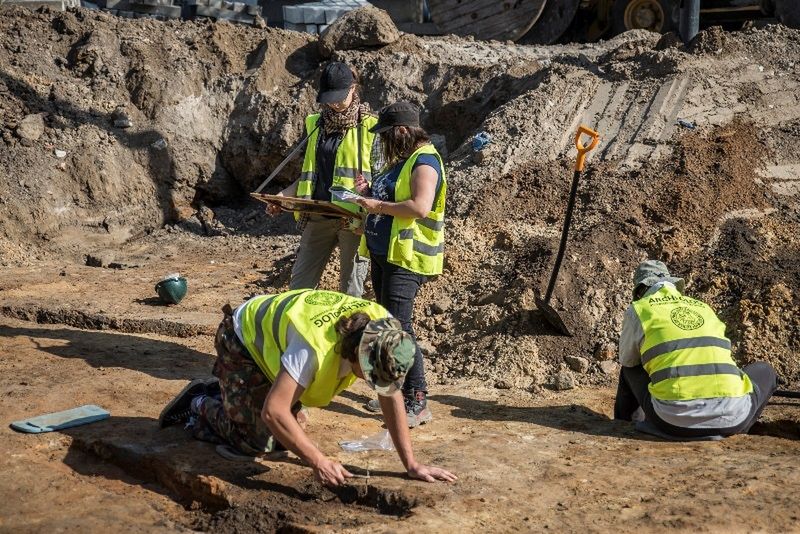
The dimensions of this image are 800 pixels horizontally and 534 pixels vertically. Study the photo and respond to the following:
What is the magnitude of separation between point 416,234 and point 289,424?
5.57 ft

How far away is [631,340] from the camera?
18.9ft

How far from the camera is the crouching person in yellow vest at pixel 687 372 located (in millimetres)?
5492

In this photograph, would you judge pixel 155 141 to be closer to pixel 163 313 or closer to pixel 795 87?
pixel 163 313

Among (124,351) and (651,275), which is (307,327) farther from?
(124,351)

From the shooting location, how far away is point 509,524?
441 cm

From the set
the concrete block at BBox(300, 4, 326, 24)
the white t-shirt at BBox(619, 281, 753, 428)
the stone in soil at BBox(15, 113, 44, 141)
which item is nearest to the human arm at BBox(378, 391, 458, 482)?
the white t-shirt at BBox(619, 281, 753, 428)

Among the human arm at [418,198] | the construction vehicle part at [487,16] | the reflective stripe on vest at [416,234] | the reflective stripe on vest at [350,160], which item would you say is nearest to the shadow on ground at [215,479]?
the reflective stripe on vest at [416,234]

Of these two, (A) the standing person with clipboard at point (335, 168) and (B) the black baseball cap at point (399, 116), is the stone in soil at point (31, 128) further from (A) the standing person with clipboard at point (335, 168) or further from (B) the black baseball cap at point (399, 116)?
(B) the black baseball cap at point (399, 116)

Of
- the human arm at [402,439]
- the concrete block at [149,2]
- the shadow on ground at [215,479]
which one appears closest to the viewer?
the human arm at [402,439]

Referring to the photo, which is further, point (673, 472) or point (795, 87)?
point (795, 87)

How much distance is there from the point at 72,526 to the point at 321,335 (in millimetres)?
1348

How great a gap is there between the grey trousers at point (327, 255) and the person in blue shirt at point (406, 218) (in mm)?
582

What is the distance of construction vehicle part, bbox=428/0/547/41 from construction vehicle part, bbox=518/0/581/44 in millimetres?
298

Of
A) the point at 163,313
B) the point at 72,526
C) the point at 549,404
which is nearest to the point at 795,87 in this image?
the point at 549,404
